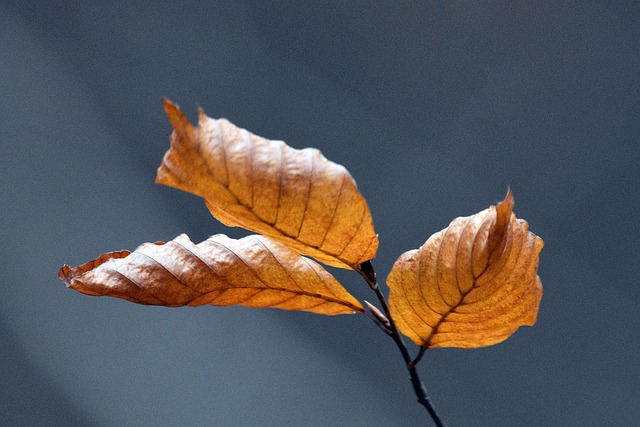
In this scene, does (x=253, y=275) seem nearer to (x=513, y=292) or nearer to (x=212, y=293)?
(x=212, y=293)

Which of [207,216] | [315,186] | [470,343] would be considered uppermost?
[315,186]

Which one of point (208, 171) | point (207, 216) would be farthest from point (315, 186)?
point (207, 216)

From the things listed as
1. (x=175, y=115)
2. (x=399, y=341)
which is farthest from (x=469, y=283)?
(x=175, y=115)

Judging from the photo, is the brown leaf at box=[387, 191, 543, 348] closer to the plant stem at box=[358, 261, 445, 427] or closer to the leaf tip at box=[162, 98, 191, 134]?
the plant stem at box=[358, 261, 445, 427]

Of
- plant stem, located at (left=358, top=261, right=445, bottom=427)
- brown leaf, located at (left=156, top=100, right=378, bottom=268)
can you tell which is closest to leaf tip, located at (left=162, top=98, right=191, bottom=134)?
brown leaf, located at (left=156, top=100, right=378, bottom=268)

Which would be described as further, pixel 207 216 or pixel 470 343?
pixel 207 216

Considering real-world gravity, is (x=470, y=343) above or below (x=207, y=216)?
above

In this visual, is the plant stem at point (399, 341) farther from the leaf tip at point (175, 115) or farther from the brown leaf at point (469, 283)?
the leaf tip at point (175, 115)

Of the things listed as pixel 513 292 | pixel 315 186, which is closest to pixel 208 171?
pixel 315 186
